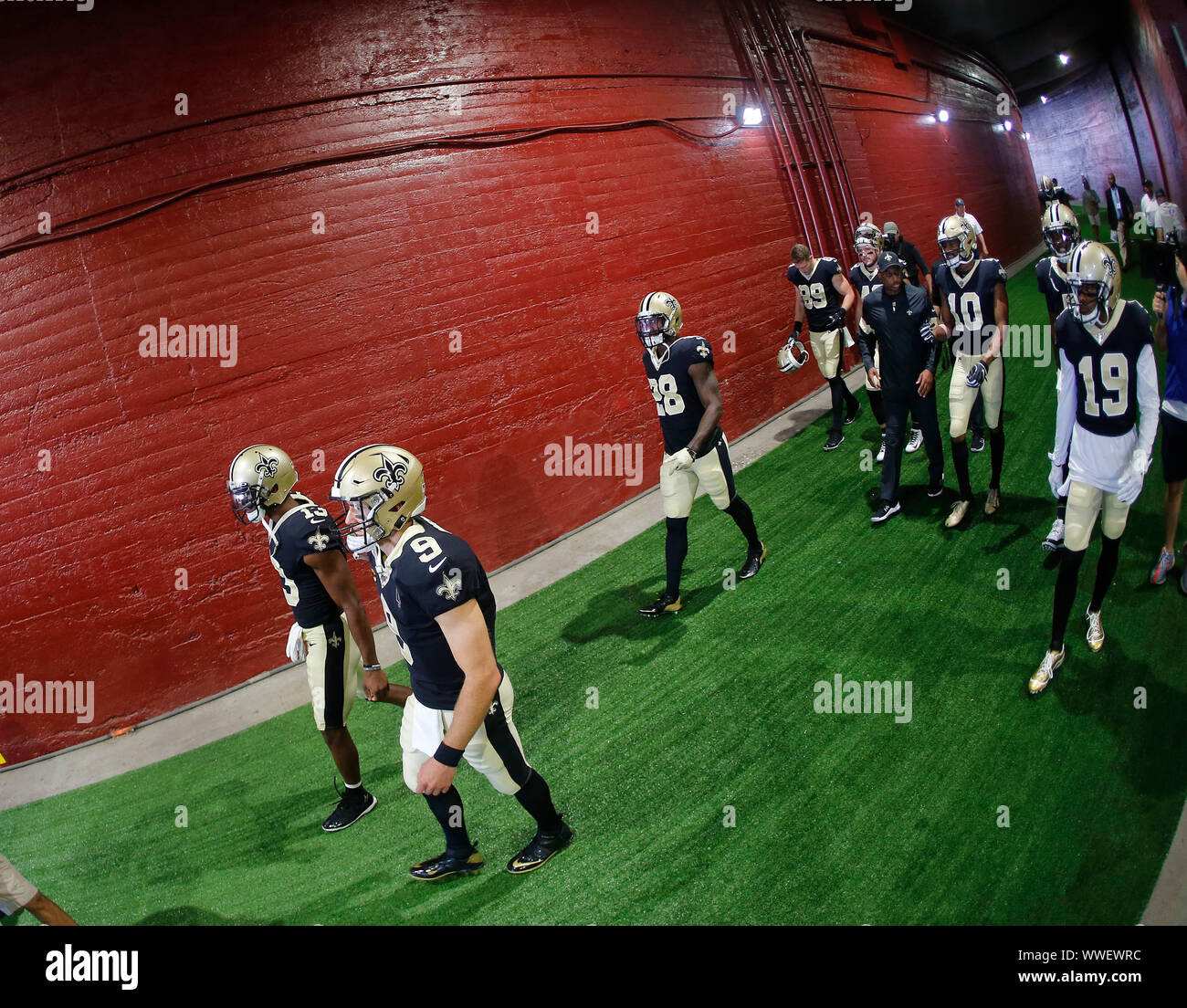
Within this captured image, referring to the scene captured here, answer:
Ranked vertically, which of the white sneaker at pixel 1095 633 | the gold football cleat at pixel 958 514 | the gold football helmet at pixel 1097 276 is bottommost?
the white sneaker at pixel 1095 633

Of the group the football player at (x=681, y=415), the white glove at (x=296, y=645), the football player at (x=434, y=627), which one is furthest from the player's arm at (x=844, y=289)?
the white glove at (x=296, y=645)

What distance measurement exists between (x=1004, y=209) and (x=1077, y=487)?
17.9m

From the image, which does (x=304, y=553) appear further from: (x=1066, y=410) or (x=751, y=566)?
(x=1066, y=410)

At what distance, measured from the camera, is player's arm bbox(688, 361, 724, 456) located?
220 inches

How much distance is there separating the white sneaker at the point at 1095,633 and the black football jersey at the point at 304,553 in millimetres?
4476

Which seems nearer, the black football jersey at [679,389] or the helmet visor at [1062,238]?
the black football jersey at [679,389]

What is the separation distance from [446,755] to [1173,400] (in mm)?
5110

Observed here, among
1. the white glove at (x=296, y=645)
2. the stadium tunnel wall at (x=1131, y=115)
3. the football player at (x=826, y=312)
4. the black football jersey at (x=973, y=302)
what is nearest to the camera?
the white glove at (x=296, y=645)

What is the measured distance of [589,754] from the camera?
4848 mm

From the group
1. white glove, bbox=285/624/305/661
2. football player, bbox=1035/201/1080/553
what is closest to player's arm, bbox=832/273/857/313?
football player, bbox=1035/201/1080/553

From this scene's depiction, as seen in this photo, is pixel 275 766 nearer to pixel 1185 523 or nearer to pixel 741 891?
pixel 741 891

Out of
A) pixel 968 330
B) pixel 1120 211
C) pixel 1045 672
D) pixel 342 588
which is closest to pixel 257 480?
pixel 342 588

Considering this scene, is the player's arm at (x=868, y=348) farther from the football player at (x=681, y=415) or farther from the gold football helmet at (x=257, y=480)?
the gold football helmet at (x=257, y=480)

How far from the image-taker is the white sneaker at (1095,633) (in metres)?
4.79
